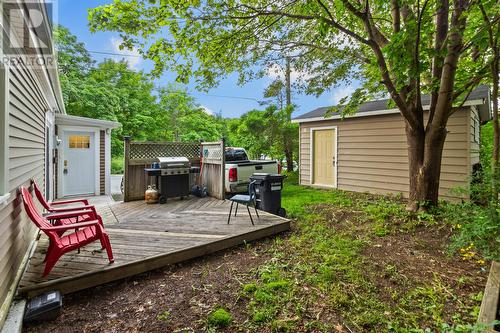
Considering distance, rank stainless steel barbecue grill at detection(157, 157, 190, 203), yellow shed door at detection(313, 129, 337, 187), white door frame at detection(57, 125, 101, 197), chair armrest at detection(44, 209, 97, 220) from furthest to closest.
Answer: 1. yellow shed door at detection(313, 129, 337, 187)
2. white door frame at detection(57, 125, 101, 197)
3. stainless steel barbecue grill at detection(157, 157, 190, 203)
4. chair armrest at detection(44, 209, 97, 220)

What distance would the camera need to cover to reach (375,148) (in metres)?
7.54

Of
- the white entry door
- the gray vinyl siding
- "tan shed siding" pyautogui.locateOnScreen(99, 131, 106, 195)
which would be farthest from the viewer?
"tan shed siding" pyautogui.locateOnScreen(99, 131, 106, 195)

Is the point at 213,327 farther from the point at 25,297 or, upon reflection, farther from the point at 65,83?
the point at 65,83

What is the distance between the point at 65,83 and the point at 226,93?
45.1 feet

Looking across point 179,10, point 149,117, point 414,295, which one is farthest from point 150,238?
point 149,117

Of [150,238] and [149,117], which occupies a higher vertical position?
[149,117]

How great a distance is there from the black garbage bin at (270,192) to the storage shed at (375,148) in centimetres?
295

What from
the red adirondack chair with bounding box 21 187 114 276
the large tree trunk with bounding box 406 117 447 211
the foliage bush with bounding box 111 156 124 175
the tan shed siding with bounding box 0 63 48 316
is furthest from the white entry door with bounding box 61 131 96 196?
the foliage bush with bounding box 111 156 124 175

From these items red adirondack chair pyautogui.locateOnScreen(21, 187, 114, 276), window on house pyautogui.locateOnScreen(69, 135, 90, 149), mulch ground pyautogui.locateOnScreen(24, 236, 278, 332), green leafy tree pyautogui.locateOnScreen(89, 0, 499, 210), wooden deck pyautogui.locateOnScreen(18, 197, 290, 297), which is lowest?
mulch ground pyautogui.locateOnScreen(24, 236, 278, 332)

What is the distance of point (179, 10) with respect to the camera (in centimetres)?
408

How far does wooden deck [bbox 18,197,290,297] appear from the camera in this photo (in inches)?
98.6

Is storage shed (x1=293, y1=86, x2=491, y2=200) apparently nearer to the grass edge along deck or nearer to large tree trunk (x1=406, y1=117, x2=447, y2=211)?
large tree trunk (x1=406, y1=117, x2=447, y2=211)

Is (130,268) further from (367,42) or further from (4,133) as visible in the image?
(367,42)

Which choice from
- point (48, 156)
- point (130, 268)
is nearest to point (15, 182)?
point (130, 268)
